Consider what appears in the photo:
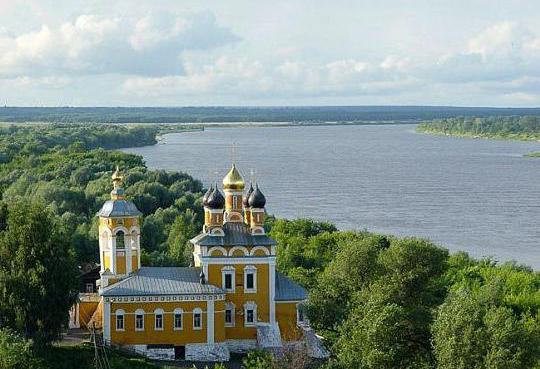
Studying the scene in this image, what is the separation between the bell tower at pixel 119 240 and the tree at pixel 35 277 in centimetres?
88

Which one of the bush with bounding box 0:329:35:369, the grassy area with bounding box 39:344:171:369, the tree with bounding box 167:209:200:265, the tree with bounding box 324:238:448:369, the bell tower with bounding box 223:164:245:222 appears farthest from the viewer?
the tree with bounding box 167:209:200:265

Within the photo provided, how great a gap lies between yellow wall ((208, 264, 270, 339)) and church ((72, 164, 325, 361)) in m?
0.02

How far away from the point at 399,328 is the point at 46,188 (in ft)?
70.5

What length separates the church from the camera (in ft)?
60.7

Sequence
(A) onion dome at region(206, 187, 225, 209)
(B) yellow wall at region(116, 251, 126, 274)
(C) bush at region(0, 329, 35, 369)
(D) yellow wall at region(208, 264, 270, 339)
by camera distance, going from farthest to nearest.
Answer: (A) onion dome at region(206, 187, 225, 209) < (B) yellow wall at region(116, 251, 126, 274) < (D) yellow wall at region(208, 264, 270, 339) < (C) bush at region(0, 329, 35, 369)

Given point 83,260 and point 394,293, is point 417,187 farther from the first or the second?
point 394,293

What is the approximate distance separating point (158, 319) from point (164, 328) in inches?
7.8

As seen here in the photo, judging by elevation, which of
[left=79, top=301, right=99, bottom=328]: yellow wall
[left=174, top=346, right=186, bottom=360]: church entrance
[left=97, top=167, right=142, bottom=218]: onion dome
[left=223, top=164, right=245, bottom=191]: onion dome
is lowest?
[left=174, top=346, right=186, bottom=360]: church entrance

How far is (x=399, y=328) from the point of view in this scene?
16.3 meters

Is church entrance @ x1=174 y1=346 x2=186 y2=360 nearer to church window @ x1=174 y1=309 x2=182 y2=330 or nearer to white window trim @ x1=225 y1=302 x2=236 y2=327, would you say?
church window @ x1=174 y1=309 x2=182 y2=330

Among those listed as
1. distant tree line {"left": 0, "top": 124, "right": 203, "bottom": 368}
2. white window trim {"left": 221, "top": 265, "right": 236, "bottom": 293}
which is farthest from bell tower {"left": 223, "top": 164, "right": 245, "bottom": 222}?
distant tree line {"left": 0, "top": 124, "right": 203, "bottom": 368}

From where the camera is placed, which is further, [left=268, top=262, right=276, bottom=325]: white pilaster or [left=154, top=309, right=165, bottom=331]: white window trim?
[left=268, top=262, right=276, bottom=325]: white pilaster

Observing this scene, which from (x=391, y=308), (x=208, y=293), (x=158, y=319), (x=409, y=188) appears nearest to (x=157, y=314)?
(x=158, y=319)

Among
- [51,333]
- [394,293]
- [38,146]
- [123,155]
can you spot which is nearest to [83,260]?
[51,333]
